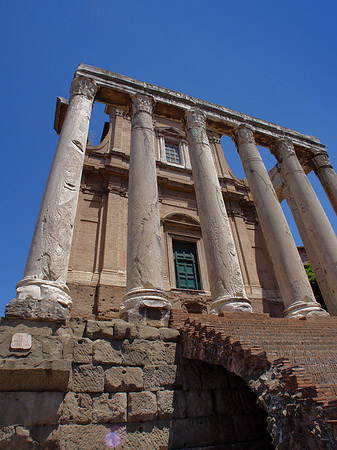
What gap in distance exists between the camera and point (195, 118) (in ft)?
42.9

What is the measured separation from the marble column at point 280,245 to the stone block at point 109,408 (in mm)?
6035

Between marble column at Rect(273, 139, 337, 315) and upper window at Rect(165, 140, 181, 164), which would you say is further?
upper window at Rect(165, 140, 181, 164)

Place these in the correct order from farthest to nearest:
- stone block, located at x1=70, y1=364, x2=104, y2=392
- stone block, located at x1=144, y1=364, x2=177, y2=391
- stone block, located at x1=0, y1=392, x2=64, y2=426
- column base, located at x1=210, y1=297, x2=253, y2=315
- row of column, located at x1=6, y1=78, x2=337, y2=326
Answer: column base, located at x1=210, y1=297, x2=253, y2=315 → row of column, located at x1=6, y1=78, x2=337, y2=326 → stone block, located at x1=144, y1=364, x2=177, y2=391 → stone block, located at x1=70, y1=364, x2=104, y2=392 → stone block, located at x1=0, y1=392, x2=64, y2=426

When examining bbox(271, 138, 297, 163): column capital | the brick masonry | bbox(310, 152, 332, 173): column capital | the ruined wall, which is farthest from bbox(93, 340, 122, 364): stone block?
bbox(310, 152, 332, 173): column capital

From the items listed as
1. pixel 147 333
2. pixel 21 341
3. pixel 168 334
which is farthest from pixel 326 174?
pixel 21 341

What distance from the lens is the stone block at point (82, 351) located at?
5195 mm

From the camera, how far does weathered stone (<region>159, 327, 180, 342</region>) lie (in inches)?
242

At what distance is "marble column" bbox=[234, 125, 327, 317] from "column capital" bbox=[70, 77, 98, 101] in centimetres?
644

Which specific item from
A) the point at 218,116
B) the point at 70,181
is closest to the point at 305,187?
the point at 218,116

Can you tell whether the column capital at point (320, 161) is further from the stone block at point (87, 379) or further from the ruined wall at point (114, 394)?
the stone block at point (87, 379)

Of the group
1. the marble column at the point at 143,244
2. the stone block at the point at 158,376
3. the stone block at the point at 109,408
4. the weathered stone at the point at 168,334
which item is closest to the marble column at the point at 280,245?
the marble column at the point at 143,244

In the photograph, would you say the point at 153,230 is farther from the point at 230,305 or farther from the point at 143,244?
the point at 230,305

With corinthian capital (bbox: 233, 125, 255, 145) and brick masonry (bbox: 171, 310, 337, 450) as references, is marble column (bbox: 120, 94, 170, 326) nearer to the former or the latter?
brick masonry (bbox: 171, 310, 337, 450)

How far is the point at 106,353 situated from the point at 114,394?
2.14 ft
